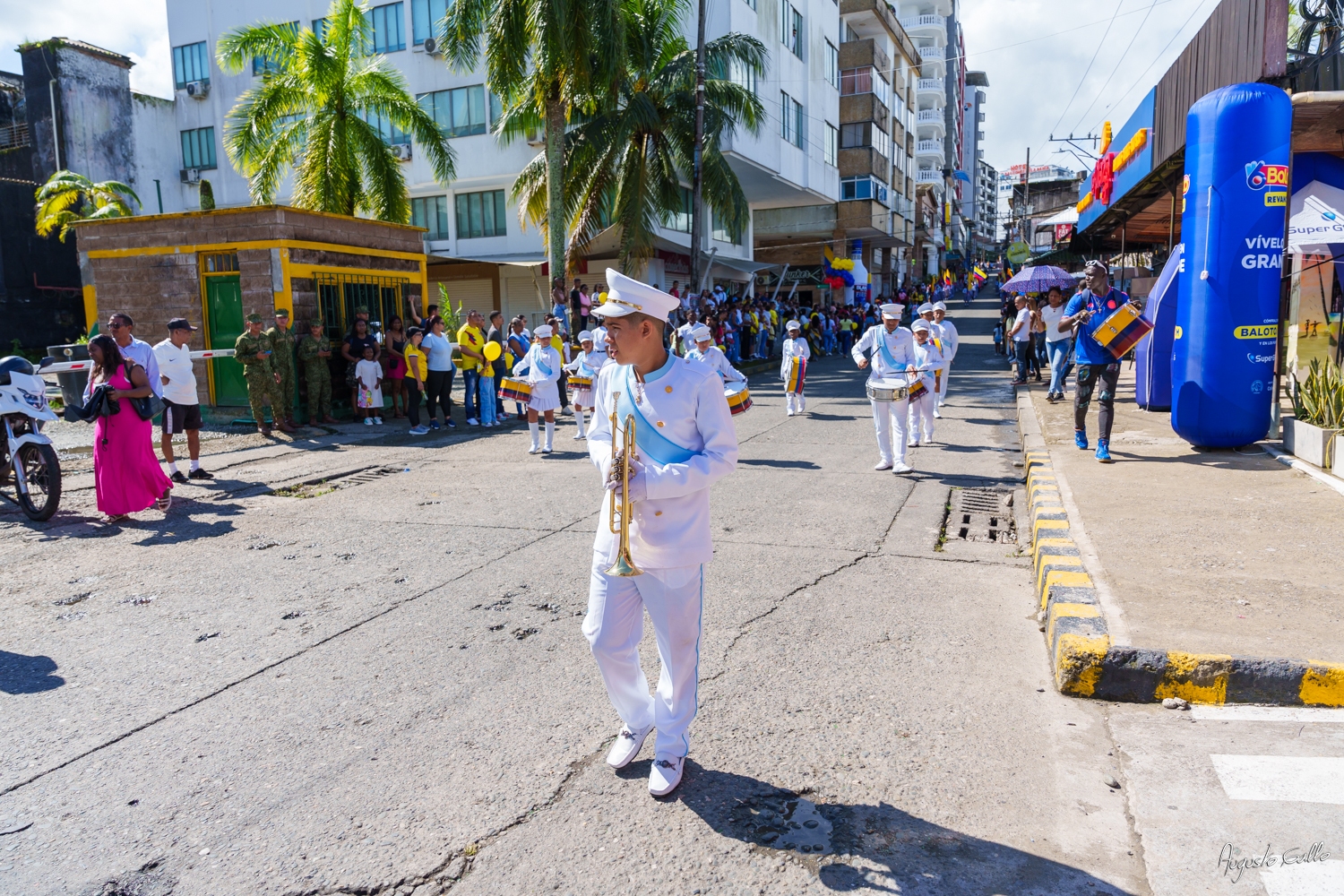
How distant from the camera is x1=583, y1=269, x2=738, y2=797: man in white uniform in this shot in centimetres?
332

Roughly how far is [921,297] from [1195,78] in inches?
1532

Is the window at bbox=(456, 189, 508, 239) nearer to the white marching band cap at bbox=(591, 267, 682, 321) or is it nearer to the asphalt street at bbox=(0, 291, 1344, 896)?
the asphalt street at bbox=(0, 291, 1344, 896)

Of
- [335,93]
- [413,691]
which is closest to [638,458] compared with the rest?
[413,691]

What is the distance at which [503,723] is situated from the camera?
4.02 meters

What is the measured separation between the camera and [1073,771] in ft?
11.7

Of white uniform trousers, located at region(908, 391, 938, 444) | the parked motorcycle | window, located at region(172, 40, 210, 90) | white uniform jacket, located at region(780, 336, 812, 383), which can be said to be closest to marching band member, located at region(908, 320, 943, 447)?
white uniform trousers, located at region(908, 391, 938, 444)

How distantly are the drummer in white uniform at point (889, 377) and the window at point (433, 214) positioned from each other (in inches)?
913

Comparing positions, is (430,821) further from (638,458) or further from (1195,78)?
(1195,78)

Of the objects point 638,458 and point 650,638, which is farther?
point 650,638

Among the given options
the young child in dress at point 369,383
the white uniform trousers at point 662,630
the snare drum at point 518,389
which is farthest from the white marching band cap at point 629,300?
the young child in dress at point 369,383

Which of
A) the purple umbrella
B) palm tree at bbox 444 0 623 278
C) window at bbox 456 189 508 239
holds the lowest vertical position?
the purple umbrella

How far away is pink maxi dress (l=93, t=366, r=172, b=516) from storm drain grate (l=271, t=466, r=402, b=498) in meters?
1.39

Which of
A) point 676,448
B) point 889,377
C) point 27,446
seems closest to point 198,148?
point 27,446

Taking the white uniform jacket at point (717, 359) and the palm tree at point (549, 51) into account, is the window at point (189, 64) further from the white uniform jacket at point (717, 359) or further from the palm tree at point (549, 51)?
the white uniform jacket at point (717, 359)
